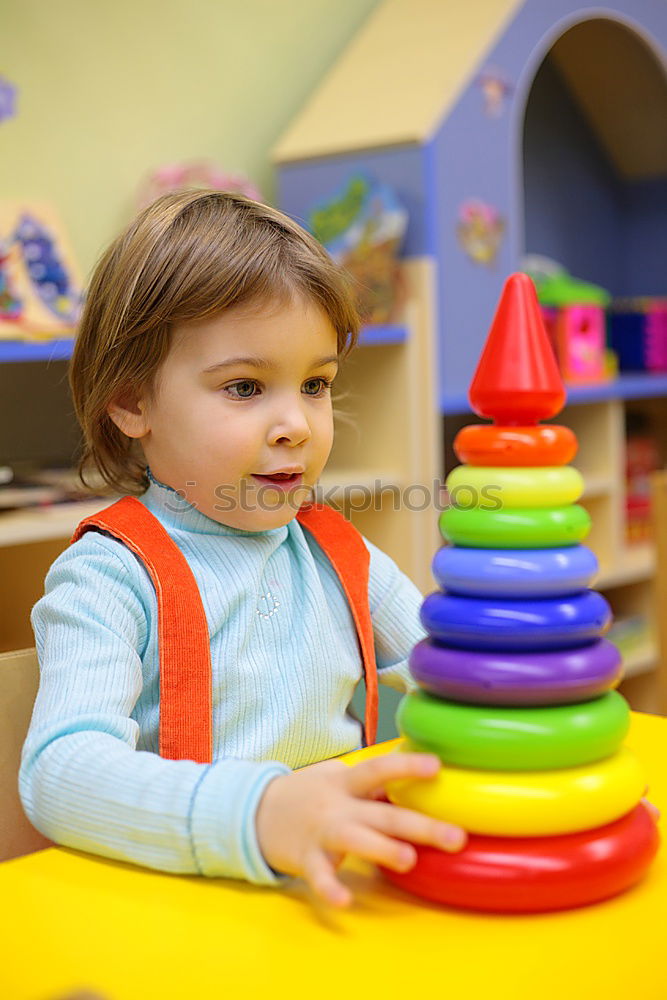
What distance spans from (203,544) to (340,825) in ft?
1.17

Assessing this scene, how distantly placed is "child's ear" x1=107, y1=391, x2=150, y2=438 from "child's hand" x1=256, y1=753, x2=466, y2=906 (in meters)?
0.36

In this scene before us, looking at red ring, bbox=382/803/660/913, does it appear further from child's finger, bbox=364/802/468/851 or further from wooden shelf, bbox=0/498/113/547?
wooden shelf, bbox=0/498/113/547

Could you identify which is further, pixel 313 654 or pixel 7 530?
pixel 7 530

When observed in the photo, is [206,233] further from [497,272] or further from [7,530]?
[497,272]

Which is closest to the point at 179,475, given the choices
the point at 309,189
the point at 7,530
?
the point at 7,530

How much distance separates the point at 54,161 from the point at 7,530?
0.85 meters

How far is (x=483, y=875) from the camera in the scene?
477 mm

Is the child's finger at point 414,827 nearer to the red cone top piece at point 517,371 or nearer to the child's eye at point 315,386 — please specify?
the red cone top piece at point 517,371

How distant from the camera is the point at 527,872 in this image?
1.56 ft

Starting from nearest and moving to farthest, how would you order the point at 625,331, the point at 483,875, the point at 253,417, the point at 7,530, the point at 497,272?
the point at 483,875 < the point at 253,417 < the point at 7,530 < the point at 497,272 < the point at 625,331

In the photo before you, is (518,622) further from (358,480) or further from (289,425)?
(358,480)

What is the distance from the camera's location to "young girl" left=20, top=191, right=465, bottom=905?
25.3 inches

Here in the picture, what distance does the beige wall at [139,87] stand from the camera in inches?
73.1

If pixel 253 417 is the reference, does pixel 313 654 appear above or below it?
below
